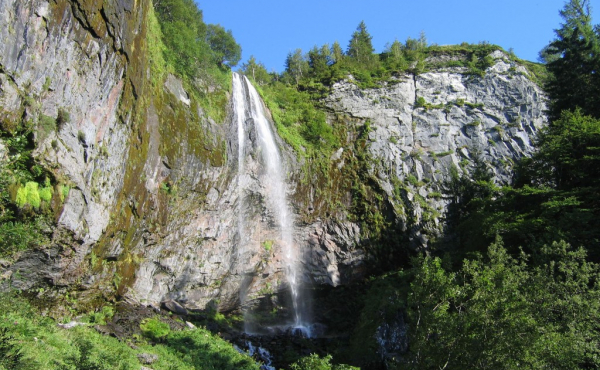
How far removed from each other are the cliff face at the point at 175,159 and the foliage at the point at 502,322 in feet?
34.4

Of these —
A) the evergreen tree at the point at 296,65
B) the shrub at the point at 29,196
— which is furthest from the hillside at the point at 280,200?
the evergreen tree at the point at 296,65

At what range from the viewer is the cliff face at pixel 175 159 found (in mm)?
11188

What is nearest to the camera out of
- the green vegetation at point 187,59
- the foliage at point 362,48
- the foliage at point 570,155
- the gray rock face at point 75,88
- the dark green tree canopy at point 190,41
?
the gray rock face at point 75,88

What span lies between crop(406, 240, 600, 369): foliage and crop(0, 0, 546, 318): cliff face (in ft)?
34.4

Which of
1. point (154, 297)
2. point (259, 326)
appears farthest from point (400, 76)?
point (154, 297)

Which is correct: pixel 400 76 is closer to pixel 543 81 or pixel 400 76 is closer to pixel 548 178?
pixel 543 81

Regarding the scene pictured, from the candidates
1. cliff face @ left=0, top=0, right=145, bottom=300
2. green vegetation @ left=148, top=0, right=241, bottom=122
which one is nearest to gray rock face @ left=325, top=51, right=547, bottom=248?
green vegetation @ left=148, top=0, right=241, bottom=122

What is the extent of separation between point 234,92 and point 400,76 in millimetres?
16306

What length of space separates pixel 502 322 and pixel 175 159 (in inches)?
535

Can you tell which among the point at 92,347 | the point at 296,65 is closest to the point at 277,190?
the point at 92,347

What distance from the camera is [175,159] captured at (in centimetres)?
1709

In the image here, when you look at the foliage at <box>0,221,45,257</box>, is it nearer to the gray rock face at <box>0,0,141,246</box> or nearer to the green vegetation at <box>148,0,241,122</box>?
the gray rock face at <box>0,0,141,246</box>

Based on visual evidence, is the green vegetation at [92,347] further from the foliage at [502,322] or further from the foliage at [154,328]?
the foliage at [502,322]

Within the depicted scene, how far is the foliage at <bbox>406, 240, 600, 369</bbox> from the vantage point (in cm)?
892
